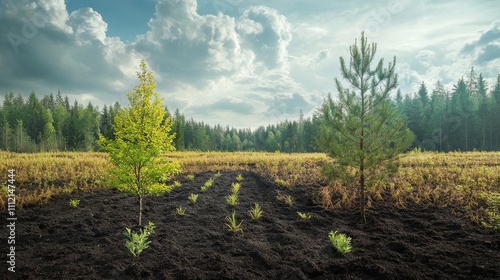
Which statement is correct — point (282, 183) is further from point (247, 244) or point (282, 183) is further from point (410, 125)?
point (410, 125)

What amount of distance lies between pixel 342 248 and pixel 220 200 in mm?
5852

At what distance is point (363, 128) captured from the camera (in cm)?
832

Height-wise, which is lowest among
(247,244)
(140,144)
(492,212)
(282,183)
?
(247,244)

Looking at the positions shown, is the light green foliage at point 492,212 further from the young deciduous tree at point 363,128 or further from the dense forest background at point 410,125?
the dense forest background at point 410,125

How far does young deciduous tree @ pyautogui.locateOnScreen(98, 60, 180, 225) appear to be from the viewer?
7.26 m

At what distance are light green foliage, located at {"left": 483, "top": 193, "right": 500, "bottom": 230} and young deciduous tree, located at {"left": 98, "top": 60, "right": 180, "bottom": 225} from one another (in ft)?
30.1

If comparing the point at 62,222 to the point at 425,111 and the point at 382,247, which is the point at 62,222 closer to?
the point at 382,247

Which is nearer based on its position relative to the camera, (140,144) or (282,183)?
(140,144)

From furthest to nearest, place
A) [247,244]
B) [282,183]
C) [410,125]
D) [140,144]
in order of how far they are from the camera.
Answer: [410,125] < [282,183] < [140,144] < [247,244]

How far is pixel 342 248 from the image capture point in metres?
6.11

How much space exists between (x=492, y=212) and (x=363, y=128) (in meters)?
4.61

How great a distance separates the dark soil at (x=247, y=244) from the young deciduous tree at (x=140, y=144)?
1.44 meters

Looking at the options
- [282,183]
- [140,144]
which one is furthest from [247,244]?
[282,183]

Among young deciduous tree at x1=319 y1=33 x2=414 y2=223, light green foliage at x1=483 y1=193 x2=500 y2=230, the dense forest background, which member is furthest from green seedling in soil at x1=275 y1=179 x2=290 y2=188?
the dense forest background
